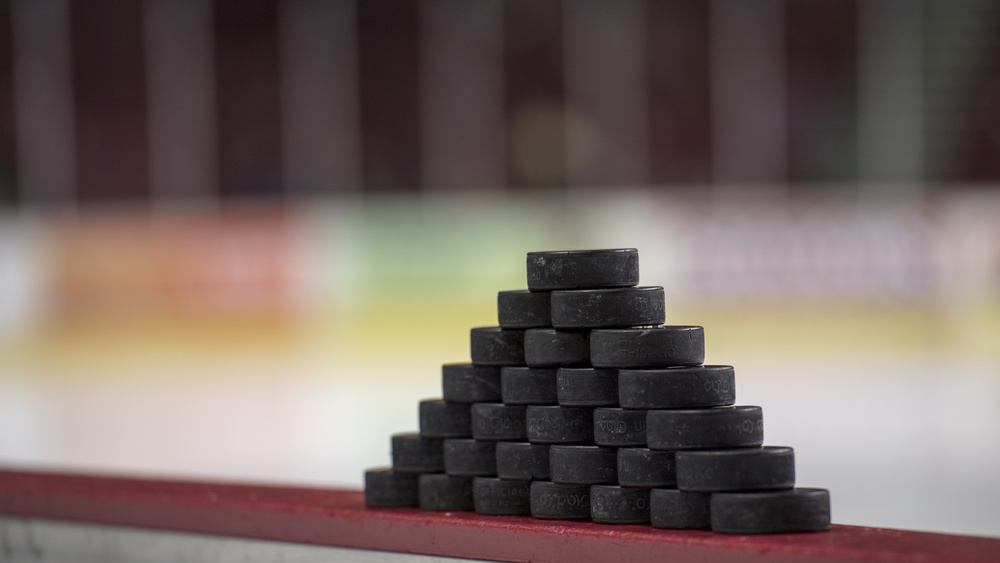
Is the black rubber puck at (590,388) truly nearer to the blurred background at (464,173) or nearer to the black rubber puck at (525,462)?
the black rubber puck at (525,462)

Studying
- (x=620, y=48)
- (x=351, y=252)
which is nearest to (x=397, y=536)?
(x=351, y=252)

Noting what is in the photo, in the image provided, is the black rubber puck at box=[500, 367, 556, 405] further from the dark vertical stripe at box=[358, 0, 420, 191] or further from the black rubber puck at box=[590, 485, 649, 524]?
the dark vertical stripe at box=[358, 0, 420, 191]

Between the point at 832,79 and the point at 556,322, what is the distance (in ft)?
35.2

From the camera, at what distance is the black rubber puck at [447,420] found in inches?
105

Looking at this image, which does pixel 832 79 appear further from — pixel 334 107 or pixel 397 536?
pixel 397 536

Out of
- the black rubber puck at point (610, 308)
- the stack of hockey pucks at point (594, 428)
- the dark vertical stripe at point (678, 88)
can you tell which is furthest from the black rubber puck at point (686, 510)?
the dark vertical stripe at point (678, 88)

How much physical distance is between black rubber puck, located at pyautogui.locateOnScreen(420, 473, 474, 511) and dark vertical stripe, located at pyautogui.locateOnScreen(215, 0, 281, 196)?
427 inches

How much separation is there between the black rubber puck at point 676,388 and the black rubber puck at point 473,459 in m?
0.37

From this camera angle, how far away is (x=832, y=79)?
1259 cm

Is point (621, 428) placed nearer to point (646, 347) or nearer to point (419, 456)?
point (646, 347)

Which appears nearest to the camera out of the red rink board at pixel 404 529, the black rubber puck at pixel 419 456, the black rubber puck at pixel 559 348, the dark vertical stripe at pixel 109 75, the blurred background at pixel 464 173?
the red rink board at pixel 404 529

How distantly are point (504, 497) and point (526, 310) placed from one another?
357mm

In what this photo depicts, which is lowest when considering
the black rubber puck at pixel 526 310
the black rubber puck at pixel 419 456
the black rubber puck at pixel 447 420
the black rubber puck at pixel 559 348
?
the black rubber puck at pixel 419 456

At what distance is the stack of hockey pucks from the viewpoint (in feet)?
7.38
